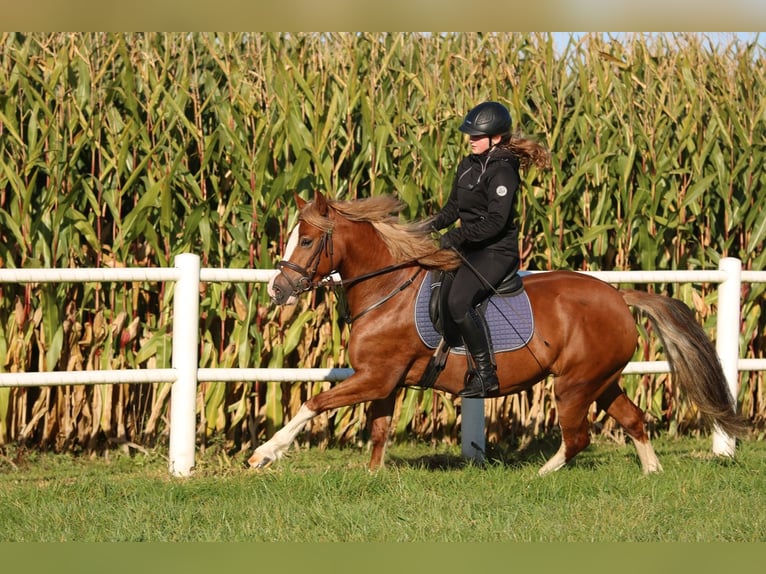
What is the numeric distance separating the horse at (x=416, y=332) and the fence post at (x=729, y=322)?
3.40 ft

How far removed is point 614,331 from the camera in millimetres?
6621

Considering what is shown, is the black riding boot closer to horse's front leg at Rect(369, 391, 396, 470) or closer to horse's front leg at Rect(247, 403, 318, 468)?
horse's front leg at Rect(369, 391, 396, 470)

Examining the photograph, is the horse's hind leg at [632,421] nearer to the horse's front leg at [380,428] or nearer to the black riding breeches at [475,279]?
the black riding breeches at [475,279]

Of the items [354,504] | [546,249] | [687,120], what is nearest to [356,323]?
[354,504]

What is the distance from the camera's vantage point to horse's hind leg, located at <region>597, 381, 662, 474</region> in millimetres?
6988

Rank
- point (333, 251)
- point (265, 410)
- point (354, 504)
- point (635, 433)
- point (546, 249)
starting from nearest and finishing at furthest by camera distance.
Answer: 1. point (354, 504)
2. point (333, 251)
3. point (635, 433)
4. point (265, 410)
5. point (546, 249)

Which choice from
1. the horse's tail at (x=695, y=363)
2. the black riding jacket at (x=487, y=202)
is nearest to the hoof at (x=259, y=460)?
the black riding jacket at (x=487, y=202)

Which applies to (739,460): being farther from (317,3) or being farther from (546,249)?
(317,3)

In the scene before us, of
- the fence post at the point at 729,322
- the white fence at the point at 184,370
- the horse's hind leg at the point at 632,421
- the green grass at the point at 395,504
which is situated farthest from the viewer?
the fence post at the point at 729,322

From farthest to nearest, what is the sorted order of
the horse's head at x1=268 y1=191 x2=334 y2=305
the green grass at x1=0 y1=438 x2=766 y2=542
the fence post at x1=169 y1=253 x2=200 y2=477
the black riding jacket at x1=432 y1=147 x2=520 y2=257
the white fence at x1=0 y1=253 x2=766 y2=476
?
1. the fence post at x1=169 y1=253 x2=200 y2=477
2. the white fence at x1=0 y1=253 x2=766 y2=476
3. the black riding jacket at x1=432 y1=147 x2=520 y2=257
4. the horse's head at x1=268 y1=191 x2=334 y2=305
5. the green grass at x1=0 y1=438 x2=766 y2=542

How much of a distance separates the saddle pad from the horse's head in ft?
2.24

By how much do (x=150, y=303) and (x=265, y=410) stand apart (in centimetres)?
132

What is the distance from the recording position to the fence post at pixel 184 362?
22.4 ft

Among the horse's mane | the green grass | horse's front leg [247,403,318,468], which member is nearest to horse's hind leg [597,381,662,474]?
the green grass
